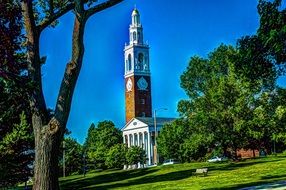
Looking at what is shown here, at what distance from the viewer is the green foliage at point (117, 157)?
8425 cm

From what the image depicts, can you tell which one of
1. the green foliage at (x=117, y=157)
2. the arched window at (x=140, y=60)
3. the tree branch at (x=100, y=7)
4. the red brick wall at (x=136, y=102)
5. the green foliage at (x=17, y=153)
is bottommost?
the green foliage at (x=17, y=153)

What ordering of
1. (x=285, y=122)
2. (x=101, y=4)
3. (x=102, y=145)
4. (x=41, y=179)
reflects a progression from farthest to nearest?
(x=102, y=145) < (x=285, y=122) < (x=101, y=4) < (x=41, y=179)

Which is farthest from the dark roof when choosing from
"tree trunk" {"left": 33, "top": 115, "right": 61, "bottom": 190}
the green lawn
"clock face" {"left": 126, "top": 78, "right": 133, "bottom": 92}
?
"tree trunk" {"left": 33, "top": 115, "right": 61, "bottom": 190}

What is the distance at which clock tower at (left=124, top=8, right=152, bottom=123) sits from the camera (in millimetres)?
121800

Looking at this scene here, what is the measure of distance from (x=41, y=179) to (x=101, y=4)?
13.6 ft

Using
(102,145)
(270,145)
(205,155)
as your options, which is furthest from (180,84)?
(102,145)

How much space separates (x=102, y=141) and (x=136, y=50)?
3671cm

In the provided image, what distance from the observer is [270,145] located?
70.3m

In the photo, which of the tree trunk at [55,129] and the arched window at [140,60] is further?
the arched window at [140,60]

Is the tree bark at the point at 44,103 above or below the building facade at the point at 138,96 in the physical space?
below

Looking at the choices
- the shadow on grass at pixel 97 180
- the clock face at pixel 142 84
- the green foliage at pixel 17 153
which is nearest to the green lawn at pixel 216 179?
the shadow on grass at pixel 97 180

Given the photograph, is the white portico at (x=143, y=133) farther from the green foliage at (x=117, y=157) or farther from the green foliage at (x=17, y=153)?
the green foliage at (x=17, y=153)

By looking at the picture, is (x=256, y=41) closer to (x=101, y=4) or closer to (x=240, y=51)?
(x=240, y=51)

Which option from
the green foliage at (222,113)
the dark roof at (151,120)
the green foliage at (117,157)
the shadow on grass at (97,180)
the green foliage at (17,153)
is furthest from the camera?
the dark roof at (151,120)
